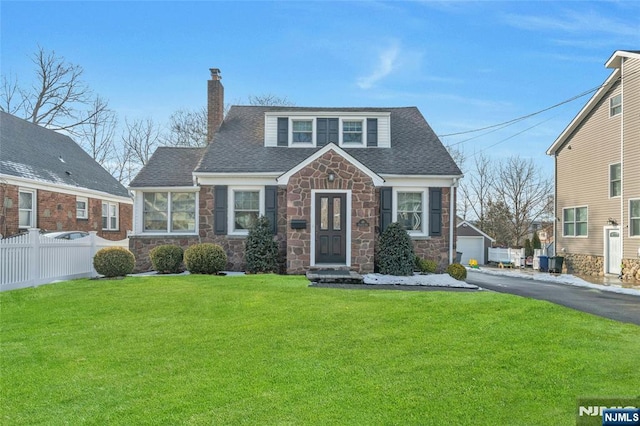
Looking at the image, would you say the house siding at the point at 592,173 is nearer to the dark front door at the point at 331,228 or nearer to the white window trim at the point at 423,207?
the white window trim at the point at 423,207

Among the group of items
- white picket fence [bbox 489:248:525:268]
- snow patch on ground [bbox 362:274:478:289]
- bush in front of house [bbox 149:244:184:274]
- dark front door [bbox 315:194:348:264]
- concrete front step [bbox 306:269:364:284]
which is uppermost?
dark front door [bbox 315:194:348:264]

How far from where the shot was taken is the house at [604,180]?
56.8ft

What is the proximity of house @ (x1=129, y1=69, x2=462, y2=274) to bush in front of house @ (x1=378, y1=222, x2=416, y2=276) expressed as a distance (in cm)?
43

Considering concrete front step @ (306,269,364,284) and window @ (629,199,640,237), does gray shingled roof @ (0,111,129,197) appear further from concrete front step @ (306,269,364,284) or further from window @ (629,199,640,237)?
window @ (629,199,640,237)

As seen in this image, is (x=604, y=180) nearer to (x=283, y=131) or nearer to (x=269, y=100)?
(x=283, y=131)

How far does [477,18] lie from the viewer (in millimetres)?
13352

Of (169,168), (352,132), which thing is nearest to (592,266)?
(352,132)

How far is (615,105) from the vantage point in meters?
18.8

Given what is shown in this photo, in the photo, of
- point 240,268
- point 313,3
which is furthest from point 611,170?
point 240,268

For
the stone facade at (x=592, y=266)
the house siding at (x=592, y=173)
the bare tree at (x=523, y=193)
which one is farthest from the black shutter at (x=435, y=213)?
the bare tree at (x=523, y=193)

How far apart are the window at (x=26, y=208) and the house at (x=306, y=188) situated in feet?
17.9

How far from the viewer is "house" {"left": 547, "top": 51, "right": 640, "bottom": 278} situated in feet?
56.8

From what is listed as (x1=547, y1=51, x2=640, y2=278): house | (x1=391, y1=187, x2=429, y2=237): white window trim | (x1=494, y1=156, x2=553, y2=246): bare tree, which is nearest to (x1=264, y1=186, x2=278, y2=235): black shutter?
(x1=391, y1=187, x2=429, y2=237): white window trim

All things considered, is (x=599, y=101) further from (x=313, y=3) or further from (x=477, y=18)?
(x=313, y=3)
